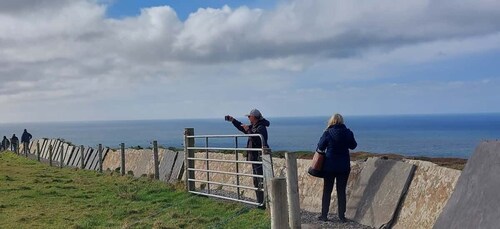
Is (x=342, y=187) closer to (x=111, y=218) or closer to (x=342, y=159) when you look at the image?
(x=342, y=159)

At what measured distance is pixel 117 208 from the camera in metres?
13.3

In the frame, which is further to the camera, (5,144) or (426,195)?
(5,144)

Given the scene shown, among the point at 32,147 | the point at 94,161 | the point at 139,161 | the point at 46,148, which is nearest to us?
the point at 139,161

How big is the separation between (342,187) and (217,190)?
5.29 meters

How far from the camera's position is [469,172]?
570 cm

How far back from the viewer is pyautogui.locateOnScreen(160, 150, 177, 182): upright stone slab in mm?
17688

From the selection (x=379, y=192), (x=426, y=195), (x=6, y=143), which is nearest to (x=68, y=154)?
(x=6, y=143)

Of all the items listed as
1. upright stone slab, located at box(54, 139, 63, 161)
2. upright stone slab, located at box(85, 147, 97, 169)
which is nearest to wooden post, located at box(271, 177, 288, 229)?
upright stone slab, located at box(85, 147, 97, 169)

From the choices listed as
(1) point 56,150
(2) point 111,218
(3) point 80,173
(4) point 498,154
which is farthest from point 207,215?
(1) point 56,150

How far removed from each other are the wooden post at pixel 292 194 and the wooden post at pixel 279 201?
115 cm

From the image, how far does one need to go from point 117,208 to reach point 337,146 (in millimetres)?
5264

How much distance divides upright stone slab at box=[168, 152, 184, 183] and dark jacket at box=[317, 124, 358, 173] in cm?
727

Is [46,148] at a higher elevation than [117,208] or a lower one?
higher

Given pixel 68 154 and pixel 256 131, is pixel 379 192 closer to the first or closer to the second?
pixel 256 131
